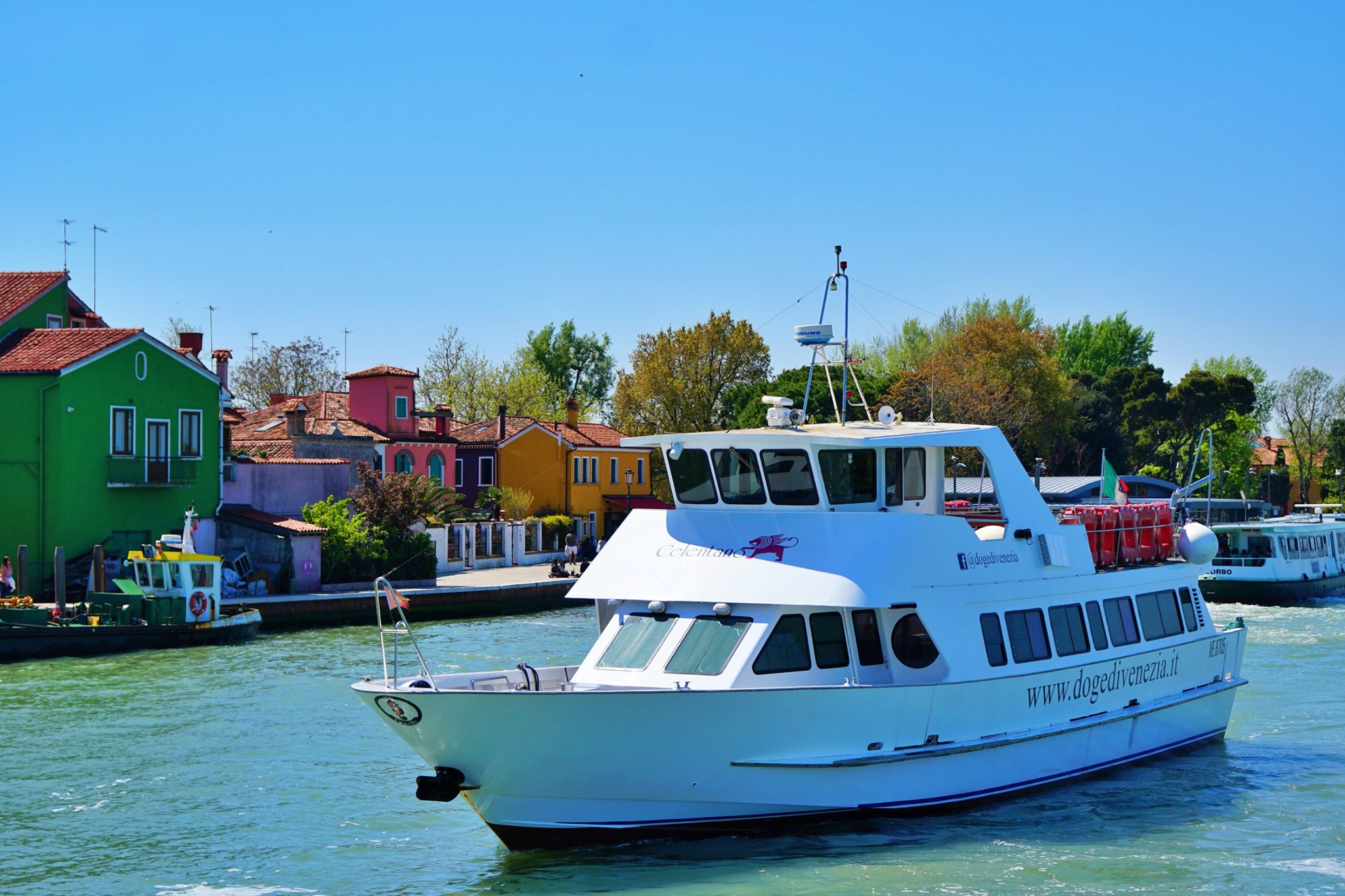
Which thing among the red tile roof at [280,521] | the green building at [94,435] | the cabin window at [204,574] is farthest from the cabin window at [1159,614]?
the green building at [94,435]

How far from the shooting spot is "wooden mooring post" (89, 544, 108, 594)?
29516 mm

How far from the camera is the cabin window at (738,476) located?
45.4ft

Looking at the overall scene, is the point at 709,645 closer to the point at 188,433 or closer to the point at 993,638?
the point at 993,638

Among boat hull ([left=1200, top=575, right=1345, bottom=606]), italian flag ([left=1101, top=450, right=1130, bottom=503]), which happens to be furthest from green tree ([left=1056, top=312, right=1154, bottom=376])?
italian flag ([left=1101, top=450, right=1130, bottom=503])

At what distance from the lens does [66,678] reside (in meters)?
23.8

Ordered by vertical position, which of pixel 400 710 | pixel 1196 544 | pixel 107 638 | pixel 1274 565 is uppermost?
pixel 1196 544

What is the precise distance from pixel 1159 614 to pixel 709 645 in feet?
23.9

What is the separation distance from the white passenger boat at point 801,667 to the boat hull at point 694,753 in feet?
0.06

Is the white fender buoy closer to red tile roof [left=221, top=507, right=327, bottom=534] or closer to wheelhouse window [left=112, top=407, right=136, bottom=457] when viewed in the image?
red tile roof [left=221, top=507, right=327, bottom=534]

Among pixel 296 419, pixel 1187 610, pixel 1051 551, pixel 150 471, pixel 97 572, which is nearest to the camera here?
pixel 1051 551

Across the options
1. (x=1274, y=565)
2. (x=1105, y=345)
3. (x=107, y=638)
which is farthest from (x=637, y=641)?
(x=1105, y=345)

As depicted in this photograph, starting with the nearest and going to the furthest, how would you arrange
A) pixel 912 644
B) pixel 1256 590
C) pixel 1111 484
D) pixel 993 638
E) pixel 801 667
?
pixel 801 667 → pixel 912 644 → pixel 993 638 → pixel 1111 484 → pixel 1256 590

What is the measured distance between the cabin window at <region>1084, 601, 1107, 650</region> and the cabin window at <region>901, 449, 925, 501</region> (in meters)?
2.69

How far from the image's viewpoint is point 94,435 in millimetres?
33406
